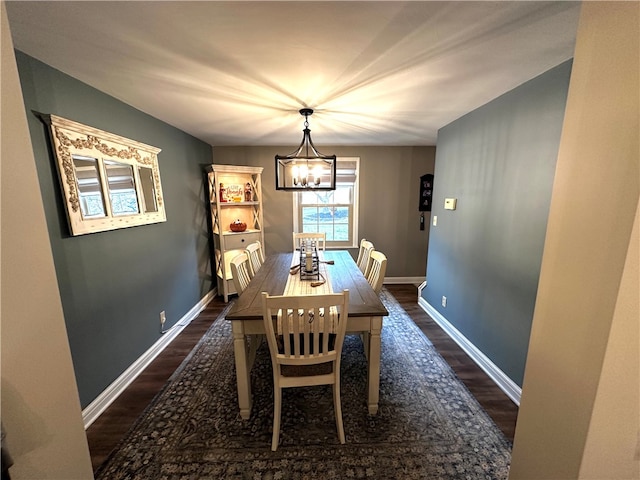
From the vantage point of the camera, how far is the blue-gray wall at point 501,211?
1690 mm

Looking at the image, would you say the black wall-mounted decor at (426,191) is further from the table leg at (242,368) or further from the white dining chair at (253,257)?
the table leg at (242,368)

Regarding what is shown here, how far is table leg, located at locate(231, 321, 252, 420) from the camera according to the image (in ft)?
5.24

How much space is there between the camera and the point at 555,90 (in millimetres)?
1583

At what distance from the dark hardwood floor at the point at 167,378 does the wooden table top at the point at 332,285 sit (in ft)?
3.63

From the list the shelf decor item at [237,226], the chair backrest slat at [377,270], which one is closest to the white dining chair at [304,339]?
the chair backrest slat at [377,270]

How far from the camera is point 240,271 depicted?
85.9 inches

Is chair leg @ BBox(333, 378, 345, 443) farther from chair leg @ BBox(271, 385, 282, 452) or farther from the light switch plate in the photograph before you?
the light switch plate

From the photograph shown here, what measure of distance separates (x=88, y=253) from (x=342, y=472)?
7.16ft

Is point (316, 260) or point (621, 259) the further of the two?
point (316, 260)

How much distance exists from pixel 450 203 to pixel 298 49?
7.20ft

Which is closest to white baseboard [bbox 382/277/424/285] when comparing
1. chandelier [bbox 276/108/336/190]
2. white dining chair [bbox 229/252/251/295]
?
chandelier [bbox 276/108/336/190]

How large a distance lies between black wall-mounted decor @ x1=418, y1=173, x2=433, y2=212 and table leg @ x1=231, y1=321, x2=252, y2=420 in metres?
3.60

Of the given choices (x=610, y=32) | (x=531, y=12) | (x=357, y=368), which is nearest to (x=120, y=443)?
(x=357, y=368)

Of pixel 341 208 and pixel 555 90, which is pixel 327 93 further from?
pixel 341 208
